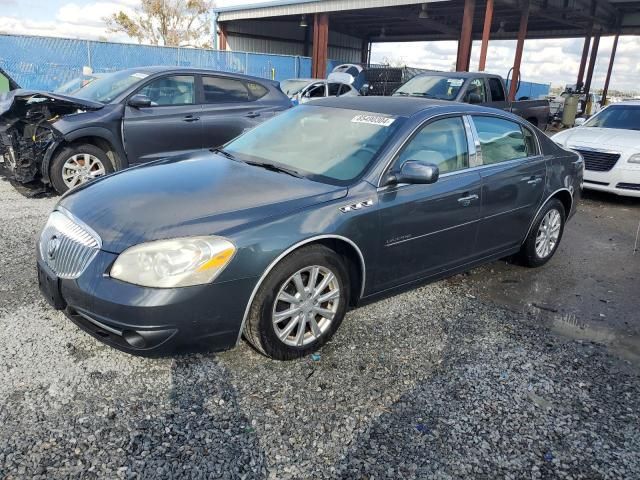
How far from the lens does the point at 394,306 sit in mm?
4012

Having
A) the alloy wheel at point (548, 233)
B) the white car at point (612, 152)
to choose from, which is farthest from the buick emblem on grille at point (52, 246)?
the white car at point (612, 152)

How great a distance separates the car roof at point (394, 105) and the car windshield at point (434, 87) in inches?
236

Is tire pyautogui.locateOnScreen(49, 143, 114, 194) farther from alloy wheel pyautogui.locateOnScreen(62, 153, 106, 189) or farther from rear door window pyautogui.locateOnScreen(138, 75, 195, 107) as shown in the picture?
rear door window pyautogui.locateOnScreen(138, 75, 195, 107)

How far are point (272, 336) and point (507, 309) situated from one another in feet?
6.96

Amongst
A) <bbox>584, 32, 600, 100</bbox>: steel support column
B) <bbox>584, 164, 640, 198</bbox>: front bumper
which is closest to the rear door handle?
<bbox>584, 164, 640, 198</bbox>: front bumper

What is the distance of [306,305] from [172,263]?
868mm

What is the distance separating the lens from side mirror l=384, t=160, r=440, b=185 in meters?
3.27

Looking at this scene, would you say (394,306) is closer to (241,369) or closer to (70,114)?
(241,369)

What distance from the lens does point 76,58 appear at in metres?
18.6

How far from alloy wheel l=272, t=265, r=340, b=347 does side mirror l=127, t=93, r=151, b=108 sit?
4475 mm

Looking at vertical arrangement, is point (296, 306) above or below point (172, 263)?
below

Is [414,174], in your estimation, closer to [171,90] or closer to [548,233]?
[548,233]

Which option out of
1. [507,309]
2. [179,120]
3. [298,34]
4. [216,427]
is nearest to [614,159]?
[507,309]

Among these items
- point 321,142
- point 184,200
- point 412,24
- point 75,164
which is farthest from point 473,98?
point 412,24
